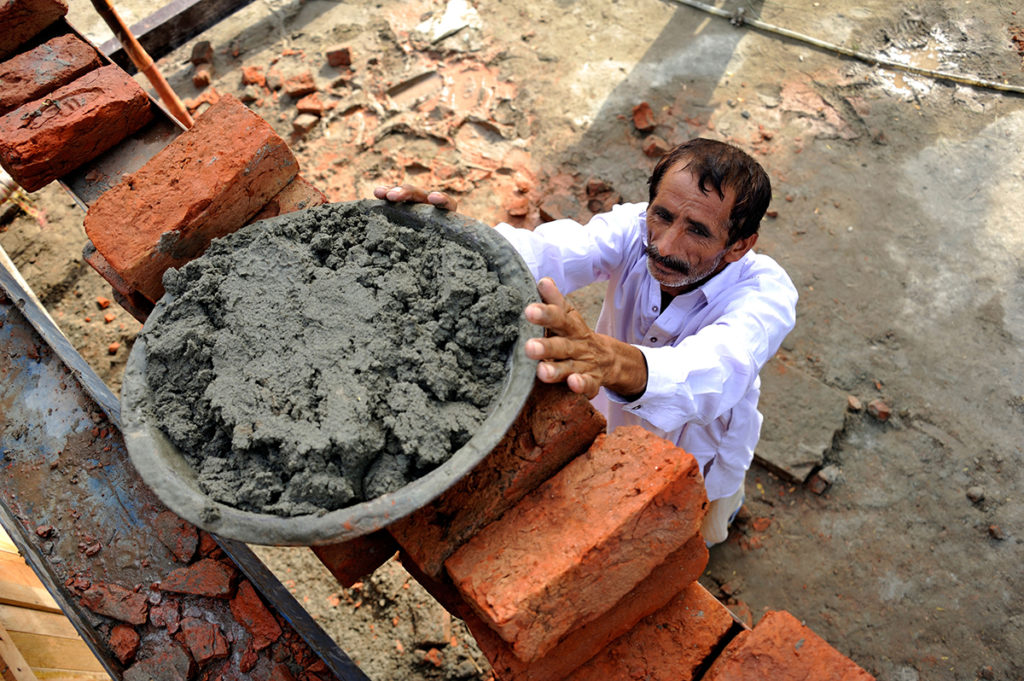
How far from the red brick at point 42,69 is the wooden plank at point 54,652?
193 cm

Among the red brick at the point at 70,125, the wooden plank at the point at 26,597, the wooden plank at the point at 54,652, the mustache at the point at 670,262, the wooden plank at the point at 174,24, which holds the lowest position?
the wooden plank at the point at 54,652

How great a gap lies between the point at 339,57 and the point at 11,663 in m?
4.39

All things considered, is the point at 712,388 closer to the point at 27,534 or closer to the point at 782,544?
the point at 782,544

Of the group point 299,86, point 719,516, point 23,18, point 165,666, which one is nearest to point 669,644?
point 719,516

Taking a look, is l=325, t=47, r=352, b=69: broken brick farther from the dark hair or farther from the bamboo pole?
the dark hair

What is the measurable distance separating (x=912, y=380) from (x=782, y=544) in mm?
1258

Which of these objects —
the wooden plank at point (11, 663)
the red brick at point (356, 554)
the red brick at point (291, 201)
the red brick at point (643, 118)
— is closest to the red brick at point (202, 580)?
the red brick at point (356, 554)

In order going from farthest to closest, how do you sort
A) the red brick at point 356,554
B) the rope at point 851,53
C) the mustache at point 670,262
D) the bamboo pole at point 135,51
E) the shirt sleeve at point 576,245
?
1. the rope at point 851,53
2. the bamboo pole at point 135,51
3. the shirt sleeve at point 576,245
4. the mustache at point 670,262
5. the red brick at point 356,554

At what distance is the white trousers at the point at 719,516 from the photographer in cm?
292

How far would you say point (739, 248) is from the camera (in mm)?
2367

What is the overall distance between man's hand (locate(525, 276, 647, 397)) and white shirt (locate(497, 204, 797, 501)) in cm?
6

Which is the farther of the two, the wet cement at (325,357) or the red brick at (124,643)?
the red brick at (124,643)

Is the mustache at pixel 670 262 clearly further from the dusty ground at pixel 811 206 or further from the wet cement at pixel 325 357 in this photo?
the dusty ground at pixel 811 206

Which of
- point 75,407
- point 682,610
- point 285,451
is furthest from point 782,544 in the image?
point 75,407
